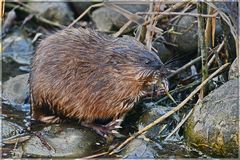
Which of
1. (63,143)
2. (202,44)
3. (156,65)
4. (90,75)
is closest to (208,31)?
(202,44)

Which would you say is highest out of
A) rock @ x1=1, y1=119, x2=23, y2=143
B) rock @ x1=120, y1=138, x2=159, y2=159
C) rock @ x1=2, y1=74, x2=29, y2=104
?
rock @ x1=2, y1=74, x2=29, y2=104

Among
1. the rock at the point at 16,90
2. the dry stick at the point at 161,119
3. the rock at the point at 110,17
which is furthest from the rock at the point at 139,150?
the rock at the point at 110,17

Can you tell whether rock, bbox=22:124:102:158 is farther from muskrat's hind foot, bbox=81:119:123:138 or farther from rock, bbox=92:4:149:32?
rock, bbox=92:4:149:32

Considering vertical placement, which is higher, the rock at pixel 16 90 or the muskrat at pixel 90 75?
the muskrat at pixel 90 75

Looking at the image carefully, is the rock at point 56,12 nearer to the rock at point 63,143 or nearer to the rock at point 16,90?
the rock at point 16,90

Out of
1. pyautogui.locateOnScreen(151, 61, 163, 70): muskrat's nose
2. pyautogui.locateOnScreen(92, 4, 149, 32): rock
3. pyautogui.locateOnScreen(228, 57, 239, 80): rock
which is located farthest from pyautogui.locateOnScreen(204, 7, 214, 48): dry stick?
pyautogui.locateOnScreen(92, 4, 149, 32): rock

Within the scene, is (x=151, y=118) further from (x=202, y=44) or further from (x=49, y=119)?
(x=49, y=119)
